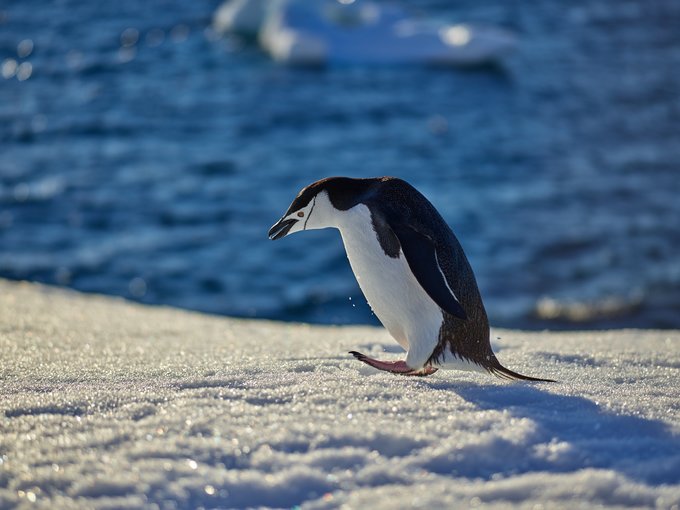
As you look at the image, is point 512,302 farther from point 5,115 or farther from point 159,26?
point 159,26

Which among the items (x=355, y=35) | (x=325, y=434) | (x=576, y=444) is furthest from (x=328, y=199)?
(x=355, y=35)

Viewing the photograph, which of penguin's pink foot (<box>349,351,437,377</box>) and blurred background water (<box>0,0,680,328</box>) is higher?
blurred background water (<box>0,0,680,328</box>)

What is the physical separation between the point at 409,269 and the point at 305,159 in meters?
6.19

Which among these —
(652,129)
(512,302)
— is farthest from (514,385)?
(652,129)

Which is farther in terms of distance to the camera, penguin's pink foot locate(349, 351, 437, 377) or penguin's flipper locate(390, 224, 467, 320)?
penguin's pink foot locate(349, 351, 437, 377)

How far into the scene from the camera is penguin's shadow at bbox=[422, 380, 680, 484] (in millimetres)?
2041

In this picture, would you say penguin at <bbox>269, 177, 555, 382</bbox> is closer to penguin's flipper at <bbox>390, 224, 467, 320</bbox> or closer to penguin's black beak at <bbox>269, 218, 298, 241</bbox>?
penguin's flipper at <bbox>390, 224, 467, 320</bbox>

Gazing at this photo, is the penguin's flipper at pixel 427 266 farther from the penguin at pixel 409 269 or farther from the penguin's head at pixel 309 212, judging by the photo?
the penguin's head at pixel 309 212

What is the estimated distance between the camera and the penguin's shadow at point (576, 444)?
2.04 m

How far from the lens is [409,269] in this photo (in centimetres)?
277

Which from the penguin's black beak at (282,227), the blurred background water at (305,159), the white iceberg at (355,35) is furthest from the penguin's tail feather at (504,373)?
the white iceberg at (355,35)

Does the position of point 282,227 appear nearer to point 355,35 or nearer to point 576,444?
point 576,444

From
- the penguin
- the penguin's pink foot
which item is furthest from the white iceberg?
the penguin's pink foot

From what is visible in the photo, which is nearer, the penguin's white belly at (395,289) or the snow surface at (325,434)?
the snow surface at (325,434)
